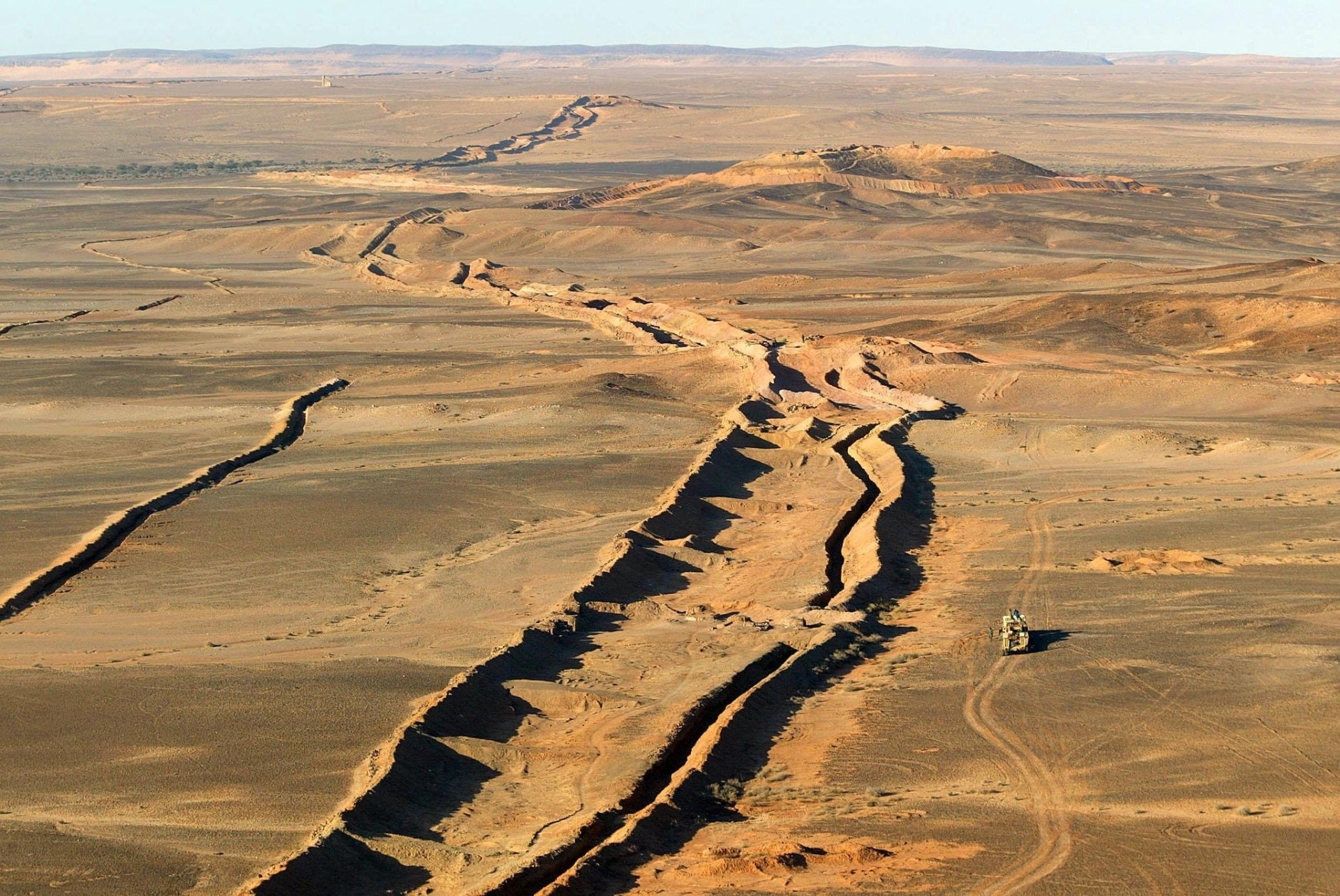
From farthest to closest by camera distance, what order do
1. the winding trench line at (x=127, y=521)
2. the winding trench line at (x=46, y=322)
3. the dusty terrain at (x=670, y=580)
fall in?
the winding trench line at (x=46, y=322)
the winding trench line at (x=127, y=521)
the dusty terrain at (x=670, y=580)

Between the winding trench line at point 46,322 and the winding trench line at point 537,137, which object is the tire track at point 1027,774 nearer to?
the winding trench line at point 46,322

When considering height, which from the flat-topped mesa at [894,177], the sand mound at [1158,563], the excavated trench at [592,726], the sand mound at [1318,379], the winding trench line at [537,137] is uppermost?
the winding trench line at [537,137]

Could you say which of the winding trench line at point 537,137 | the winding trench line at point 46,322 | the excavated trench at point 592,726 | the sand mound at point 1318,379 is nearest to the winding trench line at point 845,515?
the excavated trench at point 592,726

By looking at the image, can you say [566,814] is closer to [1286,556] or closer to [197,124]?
[1286,556]

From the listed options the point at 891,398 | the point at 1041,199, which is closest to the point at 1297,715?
the point at 891,398

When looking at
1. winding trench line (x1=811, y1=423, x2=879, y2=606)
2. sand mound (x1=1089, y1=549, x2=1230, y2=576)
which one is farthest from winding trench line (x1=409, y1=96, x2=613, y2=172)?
sand mound (x1=1089, y1=549, x2=1230, y2=576)

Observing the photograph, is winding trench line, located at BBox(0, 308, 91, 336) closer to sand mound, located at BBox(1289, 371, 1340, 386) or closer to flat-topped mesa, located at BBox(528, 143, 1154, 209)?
sand mound, located at BBox(1289, 371, 1340, 386)
